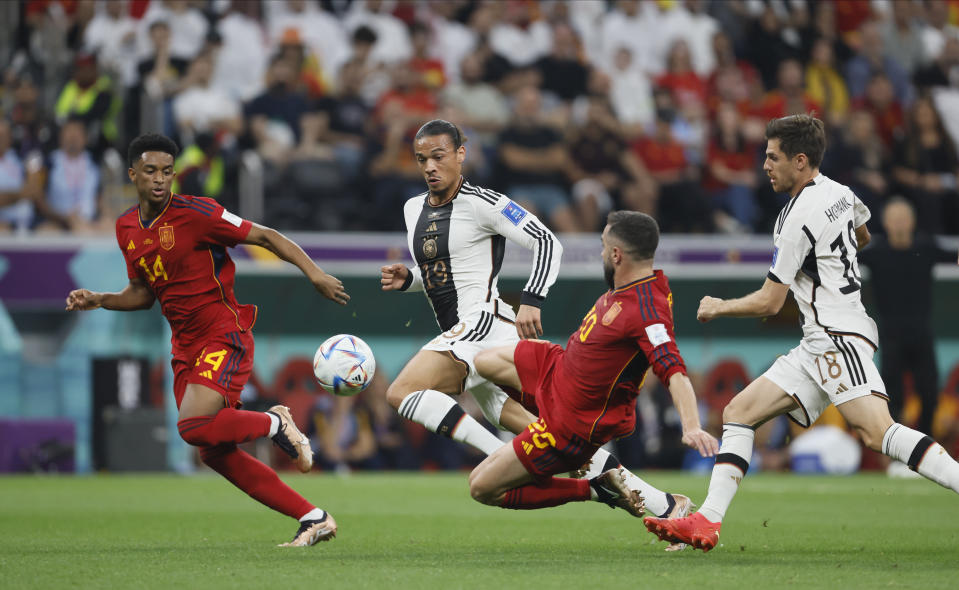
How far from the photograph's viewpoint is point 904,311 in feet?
46.0

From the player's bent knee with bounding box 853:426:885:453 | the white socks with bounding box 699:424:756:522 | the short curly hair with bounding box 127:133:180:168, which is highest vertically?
the short curly hair with bounding box 127:133:180:168

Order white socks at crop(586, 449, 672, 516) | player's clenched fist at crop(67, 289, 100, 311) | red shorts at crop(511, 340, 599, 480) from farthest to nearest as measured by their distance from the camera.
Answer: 1. player's clenched fist at crop(67, 289, 100, 311)
2. white socks at crop(586, 449, 672, 516)
3. red shorts at crop(511, 340, 599, 480)

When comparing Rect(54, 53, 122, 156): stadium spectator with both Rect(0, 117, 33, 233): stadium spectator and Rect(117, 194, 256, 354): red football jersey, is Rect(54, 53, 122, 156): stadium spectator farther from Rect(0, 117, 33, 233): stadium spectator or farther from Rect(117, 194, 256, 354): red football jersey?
Rect(117, 194, 256, 354): red football jersey

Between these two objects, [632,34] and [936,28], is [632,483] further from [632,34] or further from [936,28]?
[936,28]

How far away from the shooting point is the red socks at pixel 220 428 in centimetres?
701

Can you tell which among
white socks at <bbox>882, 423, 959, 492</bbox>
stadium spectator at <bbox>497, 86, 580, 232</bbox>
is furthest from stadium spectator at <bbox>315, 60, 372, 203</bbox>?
white socks at <bbox>882, 423, 959, 492</bbox>

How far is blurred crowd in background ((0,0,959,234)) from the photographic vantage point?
15359 millimetres

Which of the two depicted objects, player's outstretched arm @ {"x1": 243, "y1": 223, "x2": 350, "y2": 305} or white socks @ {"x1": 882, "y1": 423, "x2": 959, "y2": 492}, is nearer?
white socks @ {"x1": 882, "y1": 423, "x2": 959, "y2": 492}

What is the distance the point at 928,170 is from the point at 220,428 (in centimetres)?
1302

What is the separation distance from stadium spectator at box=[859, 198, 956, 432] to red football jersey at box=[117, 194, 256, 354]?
8.35 meters

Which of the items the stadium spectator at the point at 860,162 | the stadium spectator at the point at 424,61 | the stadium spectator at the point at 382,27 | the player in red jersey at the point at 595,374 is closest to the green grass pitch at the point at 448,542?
the player in red jersey at the point at 595,374

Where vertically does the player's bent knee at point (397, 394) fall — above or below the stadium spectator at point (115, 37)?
below

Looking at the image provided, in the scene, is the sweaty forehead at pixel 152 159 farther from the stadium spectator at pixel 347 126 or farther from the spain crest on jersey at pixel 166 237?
the stadium spectator at pixel 347 126

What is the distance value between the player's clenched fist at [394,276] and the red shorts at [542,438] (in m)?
1.23
